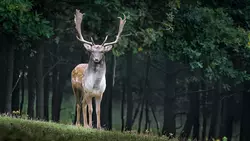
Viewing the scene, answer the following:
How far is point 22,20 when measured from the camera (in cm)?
2041

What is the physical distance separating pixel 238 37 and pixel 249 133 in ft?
32.0

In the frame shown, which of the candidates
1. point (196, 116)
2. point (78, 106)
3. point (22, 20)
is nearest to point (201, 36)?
point (22, 20)

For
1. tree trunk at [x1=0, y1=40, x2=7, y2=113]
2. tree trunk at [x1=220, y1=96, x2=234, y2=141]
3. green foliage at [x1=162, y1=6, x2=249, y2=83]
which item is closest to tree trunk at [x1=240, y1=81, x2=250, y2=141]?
tree trunk at [x1=220, y1=96, x2=234, y2=141]

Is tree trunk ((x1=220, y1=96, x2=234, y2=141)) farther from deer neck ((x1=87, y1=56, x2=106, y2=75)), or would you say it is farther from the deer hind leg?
deer neck ((x1=87, y1=56, x2=106, y2=75))

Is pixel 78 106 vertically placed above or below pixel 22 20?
below

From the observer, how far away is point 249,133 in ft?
106

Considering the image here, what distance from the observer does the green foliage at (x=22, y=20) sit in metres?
19.7

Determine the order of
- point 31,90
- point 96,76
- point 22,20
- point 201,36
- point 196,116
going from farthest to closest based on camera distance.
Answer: point 196,116 < point 31,90 < point 201,36 < point 22,20 < point 96,76

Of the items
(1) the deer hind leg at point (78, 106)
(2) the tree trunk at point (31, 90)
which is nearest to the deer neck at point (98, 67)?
(1) the deer hind leg at point (78, 106)

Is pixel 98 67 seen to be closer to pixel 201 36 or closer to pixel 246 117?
pixel 201 36

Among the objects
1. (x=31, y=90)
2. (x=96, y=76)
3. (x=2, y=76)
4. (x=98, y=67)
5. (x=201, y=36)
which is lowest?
(x=96, y=76)

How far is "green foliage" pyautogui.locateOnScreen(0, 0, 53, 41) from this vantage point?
774 inches

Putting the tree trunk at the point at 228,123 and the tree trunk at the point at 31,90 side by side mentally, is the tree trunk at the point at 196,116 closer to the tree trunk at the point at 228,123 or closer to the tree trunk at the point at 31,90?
the tree trunk at the point at 228,123

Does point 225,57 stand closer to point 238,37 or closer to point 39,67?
point 238,37
